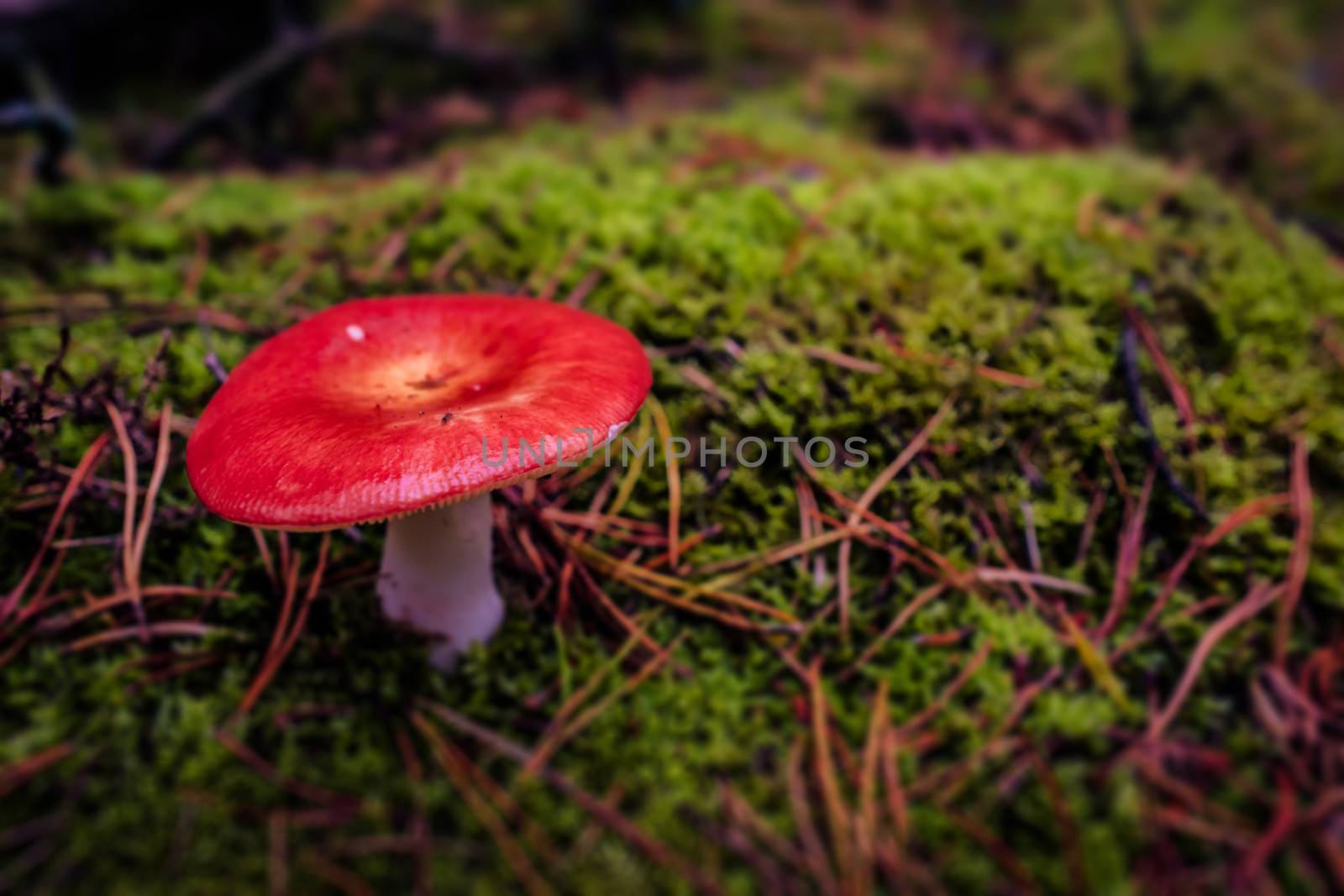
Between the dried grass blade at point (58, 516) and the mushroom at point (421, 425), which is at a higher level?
the mushroom at point (421, 425)

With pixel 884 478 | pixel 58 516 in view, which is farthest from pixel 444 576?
pixel 884 478

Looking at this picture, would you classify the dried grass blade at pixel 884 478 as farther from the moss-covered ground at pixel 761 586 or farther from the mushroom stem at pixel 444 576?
the mushroom stem at pixel 444 576

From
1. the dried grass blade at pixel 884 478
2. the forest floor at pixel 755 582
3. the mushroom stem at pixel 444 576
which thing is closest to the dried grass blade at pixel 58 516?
the forest floor at pixel 755 582

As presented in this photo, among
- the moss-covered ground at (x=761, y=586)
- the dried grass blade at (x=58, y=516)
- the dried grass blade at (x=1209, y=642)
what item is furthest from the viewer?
the dried grass blade at (x=58, y=516)

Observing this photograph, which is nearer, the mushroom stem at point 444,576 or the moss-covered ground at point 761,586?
the moss-covered ground at point 761,586

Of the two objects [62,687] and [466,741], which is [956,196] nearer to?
[466,741]

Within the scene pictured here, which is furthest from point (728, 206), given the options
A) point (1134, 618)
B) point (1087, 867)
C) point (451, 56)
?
point (451, 56)

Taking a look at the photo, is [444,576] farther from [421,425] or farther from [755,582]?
[755,582]
